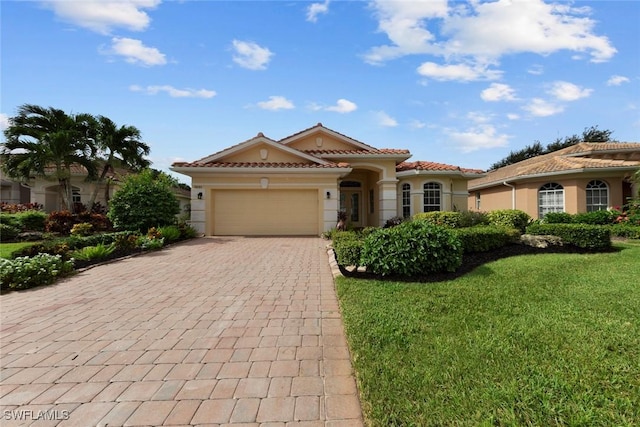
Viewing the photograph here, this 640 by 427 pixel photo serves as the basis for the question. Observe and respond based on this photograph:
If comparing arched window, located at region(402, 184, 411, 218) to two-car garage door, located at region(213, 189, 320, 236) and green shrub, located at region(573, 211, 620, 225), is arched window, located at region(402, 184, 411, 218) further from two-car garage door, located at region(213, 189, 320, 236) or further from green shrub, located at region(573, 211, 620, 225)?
green shrub, located at region(573, 211, 620, 225)

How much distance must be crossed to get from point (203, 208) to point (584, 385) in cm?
1449

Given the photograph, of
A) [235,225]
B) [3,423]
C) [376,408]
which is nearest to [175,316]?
[3,423]

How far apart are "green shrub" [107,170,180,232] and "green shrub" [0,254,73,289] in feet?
20.6

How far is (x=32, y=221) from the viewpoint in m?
14.6

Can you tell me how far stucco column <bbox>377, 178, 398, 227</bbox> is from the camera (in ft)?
55.4

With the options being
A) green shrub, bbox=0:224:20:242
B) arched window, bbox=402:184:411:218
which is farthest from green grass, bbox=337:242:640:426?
green shrub, bbox=0:224:20:242

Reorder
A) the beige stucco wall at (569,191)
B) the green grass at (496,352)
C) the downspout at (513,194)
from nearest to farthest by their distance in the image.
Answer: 1. the green grass at (496,352)
2. the beige stucco wall at (569,191)
3. the downspout at (513,194)

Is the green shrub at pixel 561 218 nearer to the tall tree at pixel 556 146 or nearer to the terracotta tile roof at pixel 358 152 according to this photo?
→ the terracotta tile roof at pixel 358 152

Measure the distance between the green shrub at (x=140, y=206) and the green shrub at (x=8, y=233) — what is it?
362 cm

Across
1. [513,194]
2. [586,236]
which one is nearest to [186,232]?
[586,236]

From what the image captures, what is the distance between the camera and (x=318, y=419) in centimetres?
241

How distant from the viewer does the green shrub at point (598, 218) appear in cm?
1484

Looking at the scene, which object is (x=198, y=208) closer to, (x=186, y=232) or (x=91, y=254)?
(x=186, y=232)

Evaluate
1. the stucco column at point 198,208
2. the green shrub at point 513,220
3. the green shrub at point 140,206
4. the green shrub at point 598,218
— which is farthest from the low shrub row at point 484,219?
the green shrub at point 140,206
